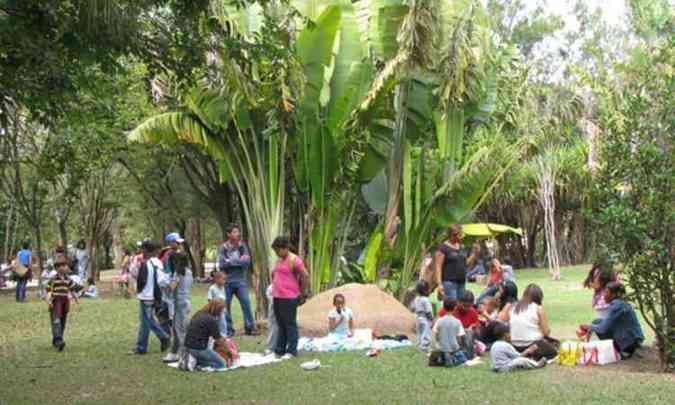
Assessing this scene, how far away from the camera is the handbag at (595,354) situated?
10211mm

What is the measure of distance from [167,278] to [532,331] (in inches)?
189

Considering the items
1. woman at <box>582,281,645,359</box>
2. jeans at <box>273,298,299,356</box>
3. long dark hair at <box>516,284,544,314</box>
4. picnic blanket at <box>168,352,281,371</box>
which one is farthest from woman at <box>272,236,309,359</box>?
woman at <box>582,281,645,359</box>

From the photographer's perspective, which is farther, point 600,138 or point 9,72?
point 600,138

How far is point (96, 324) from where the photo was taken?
17172 mm

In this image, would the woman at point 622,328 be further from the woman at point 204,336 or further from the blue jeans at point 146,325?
the blue jeans at point 146,325

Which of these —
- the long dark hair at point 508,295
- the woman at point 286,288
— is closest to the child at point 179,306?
the woman at point 286,288

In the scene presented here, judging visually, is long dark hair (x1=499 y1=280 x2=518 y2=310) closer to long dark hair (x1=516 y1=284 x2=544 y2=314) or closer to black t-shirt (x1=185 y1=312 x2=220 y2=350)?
long dark hair (x1=516 y1=284 x2=544 y2=314)

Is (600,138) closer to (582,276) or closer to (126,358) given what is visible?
(126,358)

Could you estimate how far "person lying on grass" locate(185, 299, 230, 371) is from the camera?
10.6 meters

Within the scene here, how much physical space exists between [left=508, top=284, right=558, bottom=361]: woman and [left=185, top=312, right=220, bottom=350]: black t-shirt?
3.64m

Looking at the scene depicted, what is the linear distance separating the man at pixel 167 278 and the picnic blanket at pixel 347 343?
1.92 m

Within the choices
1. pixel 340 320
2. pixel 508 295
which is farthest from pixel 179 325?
pixel 508 295

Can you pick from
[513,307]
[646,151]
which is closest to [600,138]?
[646,151]

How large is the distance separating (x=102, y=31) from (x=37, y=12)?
739 millimetres
